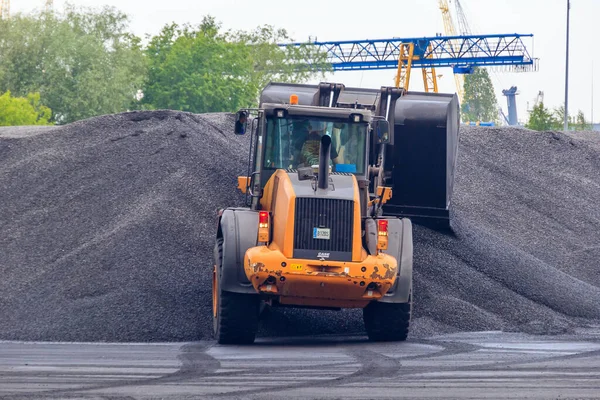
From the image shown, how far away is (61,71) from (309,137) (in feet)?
152

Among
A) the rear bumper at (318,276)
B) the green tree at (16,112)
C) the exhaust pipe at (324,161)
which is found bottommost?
the rear bumper at (318,276)

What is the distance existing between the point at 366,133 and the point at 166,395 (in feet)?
20.9

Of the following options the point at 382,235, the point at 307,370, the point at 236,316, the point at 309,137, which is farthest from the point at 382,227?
the point at 307,370

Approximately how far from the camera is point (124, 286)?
16484mm

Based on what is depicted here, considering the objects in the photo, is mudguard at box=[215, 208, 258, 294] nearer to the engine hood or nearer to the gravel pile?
the engine hood

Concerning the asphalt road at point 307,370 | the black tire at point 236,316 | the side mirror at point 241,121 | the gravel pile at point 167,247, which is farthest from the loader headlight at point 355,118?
the gravel pile at point 167,247

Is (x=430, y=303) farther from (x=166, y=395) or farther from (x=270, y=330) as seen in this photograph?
(x=166, y=395)

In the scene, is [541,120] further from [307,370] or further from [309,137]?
[307,370]

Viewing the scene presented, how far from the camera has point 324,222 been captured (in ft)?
43.9

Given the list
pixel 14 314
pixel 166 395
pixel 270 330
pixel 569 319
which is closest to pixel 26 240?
pixel 14 314

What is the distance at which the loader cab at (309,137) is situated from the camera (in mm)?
14398

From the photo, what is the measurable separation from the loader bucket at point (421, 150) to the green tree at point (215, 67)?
45577mm

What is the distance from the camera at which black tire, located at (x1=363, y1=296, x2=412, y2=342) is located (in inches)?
565

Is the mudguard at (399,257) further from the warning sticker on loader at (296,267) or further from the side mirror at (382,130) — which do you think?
the side mirror at (382,130)
